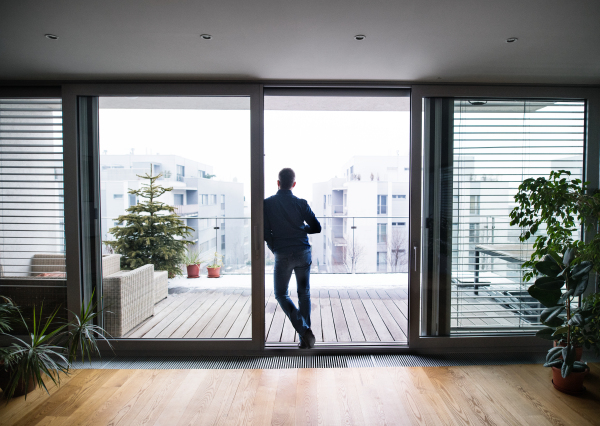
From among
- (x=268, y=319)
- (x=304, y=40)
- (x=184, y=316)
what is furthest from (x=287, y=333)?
(x=304, y=40)

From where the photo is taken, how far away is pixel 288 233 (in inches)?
114

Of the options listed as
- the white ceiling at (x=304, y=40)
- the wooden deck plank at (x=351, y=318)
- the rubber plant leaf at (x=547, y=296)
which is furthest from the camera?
the wooden deck plank at (x=351, y=318)

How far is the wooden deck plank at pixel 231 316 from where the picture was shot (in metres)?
2.92

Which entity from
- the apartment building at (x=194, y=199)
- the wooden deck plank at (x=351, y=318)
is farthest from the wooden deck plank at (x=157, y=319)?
the wooden deck plank at (x=351, y=318)

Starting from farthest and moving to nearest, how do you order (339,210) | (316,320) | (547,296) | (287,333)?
1. (339,210)
2. (316,320)
3. (287,333)
4. (547,296)

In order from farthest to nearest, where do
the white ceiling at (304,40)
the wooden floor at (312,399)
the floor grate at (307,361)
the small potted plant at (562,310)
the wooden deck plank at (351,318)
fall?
1. the wooden deck plank at (351,318)
2. the floor grate at (307,361)
3. the small potted plant at (562,310)
4. the wooden floor at (312,399)
5. the white ceiling at (304,40)

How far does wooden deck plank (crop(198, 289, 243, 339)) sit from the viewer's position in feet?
9.58

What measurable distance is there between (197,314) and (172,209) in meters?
0.90

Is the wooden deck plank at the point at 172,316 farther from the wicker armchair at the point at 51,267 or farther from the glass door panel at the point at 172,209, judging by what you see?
the wicker armchair at the point at 51,267

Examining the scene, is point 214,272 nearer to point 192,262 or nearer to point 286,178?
point 192,262

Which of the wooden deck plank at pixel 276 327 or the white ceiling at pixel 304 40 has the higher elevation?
the white ceiling at pixel 304 40

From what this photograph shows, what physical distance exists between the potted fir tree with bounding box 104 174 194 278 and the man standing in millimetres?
693

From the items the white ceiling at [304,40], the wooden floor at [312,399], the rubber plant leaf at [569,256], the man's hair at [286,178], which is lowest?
the wooden floor at [312,399]

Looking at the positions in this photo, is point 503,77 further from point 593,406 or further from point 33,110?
point 33,110
